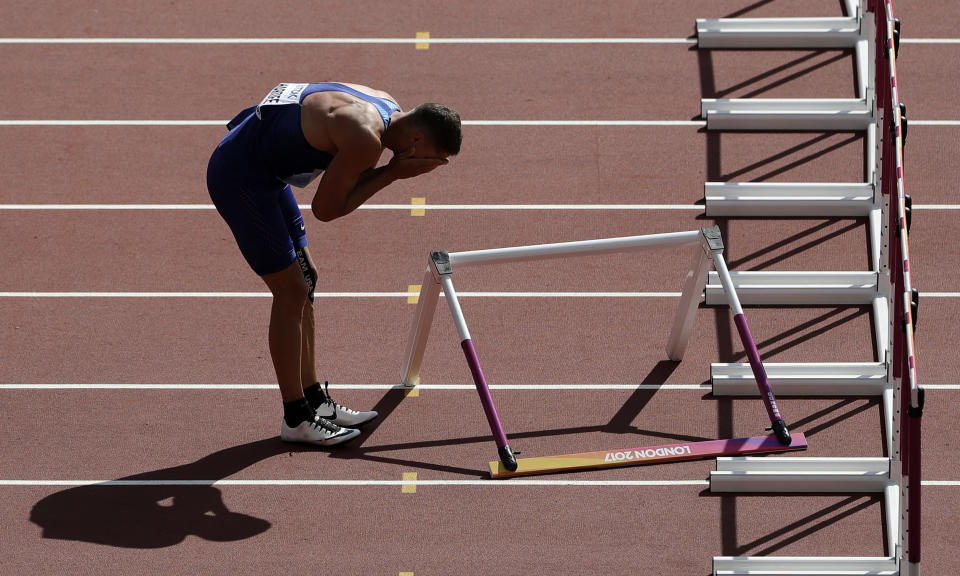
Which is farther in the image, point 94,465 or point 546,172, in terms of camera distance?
point 546,172

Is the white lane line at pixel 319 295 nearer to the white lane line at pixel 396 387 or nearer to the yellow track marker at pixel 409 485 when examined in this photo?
the white lane line at pixel 396 387

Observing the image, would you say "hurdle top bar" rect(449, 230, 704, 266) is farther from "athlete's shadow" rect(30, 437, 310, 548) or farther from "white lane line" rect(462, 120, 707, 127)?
"white lane line" rect(462, 120, 707, 127)

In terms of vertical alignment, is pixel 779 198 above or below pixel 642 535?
above

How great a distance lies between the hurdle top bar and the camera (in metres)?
5.82

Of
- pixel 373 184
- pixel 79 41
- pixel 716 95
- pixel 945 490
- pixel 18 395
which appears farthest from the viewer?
pixel 79 41

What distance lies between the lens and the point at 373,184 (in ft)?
17.3

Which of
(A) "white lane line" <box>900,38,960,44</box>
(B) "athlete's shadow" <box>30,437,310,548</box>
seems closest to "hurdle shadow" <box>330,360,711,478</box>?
(B) "athlete's shadow" <box>30,437,310,548</box>

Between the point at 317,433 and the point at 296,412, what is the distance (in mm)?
134

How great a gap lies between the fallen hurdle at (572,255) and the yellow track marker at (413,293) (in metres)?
0.66

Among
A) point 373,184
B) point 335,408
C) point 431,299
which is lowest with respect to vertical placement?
point 335,408

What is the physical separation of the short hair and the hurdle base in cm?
139

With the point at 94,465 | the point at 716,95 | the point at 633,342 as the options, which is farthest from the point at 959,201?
the point at 94,465

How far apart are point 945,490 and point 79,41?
5.99m

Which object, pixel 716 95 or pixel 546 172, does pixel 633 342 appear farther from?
pixel 716 95
